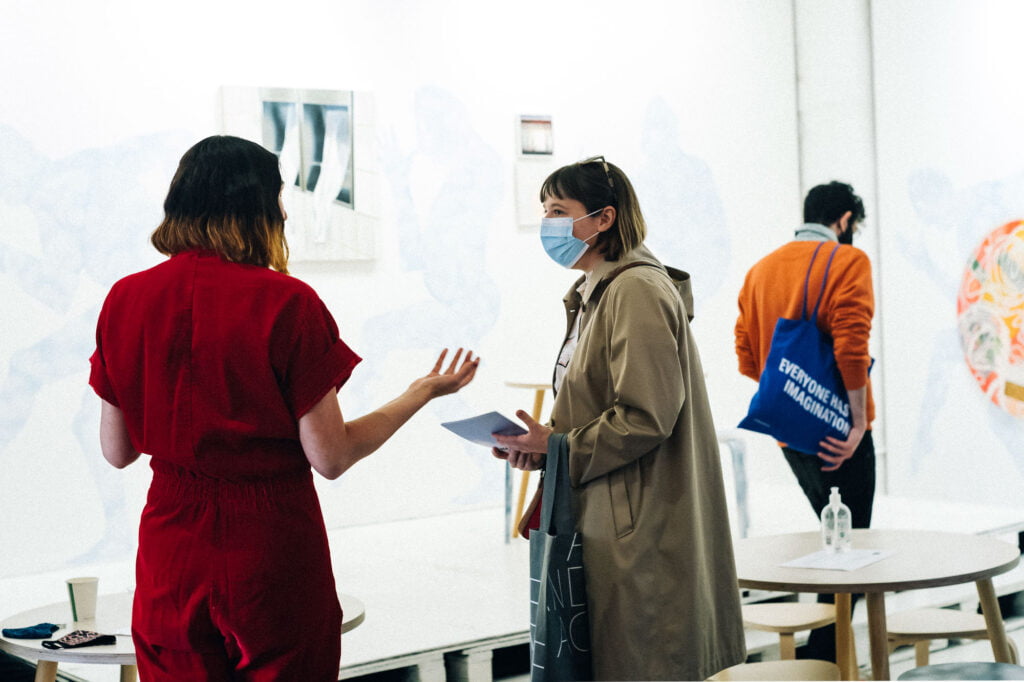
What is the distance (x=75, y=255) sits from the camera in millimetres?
4762

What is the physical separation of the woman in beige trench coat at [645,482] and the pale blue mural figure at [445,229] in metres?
3.30

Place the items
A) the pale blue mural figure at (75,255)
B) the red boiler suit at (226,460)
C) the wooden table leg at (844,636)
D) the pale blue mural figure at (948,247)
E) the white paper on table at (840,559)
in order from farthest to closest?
the pale blue mural figure at (948,247), the pale blue mural figure at (75,255), the wooden table leg at (844,636), the white paper on table at (840,559), the red boiler suit at (226,460)

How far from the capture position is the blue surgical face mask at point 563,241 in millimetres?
2306

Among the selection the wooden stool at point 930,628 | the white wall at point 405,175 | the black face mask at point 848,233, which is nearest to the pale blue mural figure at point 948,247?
the white wall at point 405,175

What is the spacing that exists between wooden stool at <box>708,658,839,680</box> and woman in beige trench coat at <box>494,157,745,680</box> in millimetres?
607

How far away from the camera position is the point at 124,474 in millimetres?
4906

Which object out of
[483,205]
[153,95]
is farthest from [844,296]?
[153,95]

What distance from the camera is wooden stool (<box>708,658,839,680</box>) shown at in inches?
110

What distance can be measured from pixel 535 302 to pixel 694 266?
3.38 feet

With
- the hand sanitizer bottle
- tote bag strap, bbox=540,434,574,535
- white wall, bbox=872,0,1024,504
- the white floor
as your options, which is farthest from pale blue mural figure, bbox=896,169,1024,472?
tote bag strap, bbox=540,434,574,535

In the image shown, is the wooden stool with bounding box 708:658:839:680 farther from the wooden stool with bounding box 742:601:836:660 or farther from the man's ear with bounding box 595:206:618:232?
the man's ear with bounding box 595:206:618:232

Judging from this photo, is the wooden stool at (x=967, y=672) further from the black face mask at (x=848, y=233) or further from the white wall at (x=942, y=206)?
the white wall at (x=942, y=206)

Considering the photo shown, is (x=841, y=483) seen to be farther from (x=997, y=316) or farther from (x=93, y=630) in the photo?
(x=997, y=316)

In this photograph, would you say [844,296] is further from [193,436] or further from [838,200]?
[193,436]
